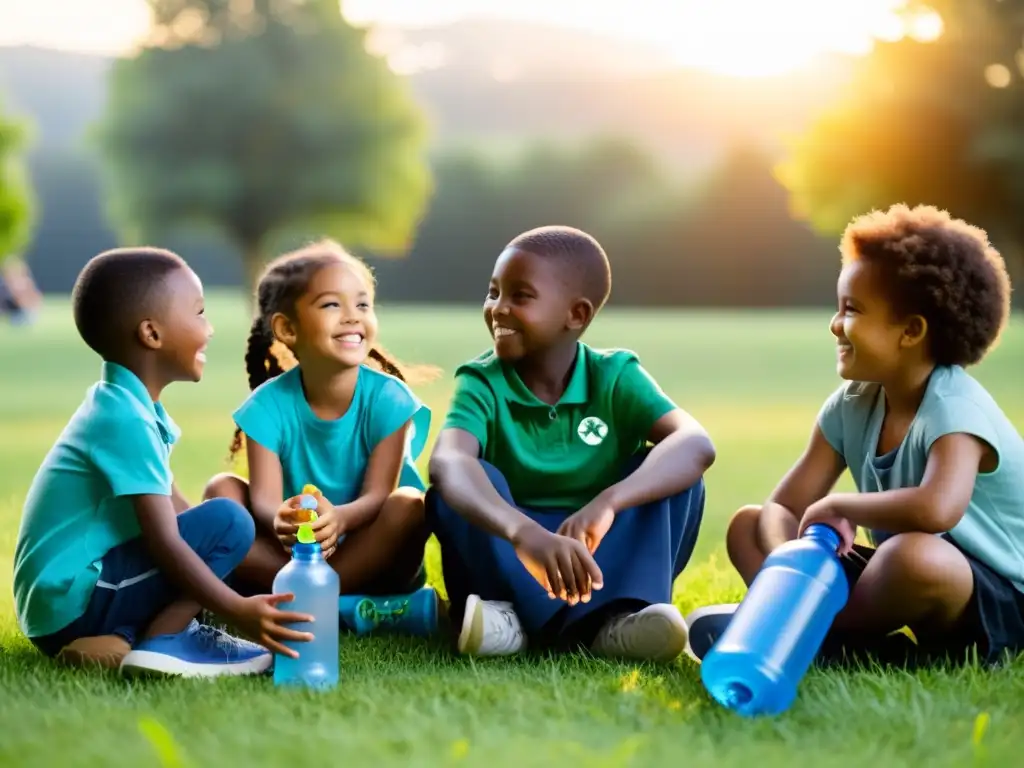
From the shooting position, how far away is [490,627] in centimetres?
315

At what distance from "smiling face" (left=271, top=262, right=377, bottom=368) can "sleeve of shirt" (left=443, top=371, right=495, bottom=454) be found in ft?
1.10

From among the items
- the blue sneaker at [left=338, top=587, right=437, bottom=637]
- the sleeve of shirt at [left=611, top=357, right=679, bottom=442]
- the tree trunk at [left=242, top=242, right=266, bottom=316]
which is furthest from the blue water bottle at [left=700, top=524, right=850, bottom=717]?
the tree trunk at [left=242, top=242, right=266, bottom=316]

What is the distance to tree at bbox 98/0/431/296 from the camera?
36000mm

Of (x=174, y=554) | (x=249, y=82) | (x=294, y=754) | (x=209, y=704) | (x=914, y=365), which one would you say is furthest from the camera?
(x=249, y=82)

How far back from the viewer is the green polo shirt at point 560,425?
348cm

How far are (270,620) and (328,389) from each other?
0.98 meters

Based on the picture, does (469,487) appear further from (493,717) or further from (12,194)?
(12,194)

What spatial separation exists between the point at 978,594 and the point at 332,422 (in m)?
1.76

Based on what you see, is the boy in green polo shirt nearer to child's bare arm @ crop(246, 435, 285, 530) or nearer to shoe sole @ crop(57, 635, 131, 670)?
child's bare arm @ crop(246, 435, 285, 530)

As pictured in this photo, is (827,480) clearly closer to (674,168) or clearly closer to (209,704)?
(209,704)

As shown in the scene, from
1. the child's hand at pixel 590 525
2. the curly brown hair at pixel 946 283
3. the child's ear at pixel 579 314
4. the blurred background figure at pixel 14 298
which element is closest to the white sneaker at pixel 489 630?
the child's hand at pixel 590 525

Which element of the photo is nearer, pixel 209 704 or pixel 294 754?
pixel 294 754

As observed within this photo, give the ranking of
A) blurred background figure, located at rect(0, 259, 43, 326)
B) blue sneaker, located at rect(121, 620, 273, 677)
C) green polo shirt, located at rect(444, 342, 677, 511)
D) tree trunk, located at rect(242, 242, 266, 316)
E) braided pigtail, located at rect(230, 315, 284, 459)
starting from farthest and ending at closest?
tree trunk, located at rect(242, 242, 266, 316), blurred background figure, located at rect(0, 259, 43, 326), braided pigtail, located at rect(230, 315, 284, 459), green polo shirt, located at rect(444, 342, 677, 511), blue sneaker, located at rect(121, 620, 273, 677)

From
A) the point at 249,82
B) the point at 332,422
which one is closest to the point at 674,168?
the point at 249,82
